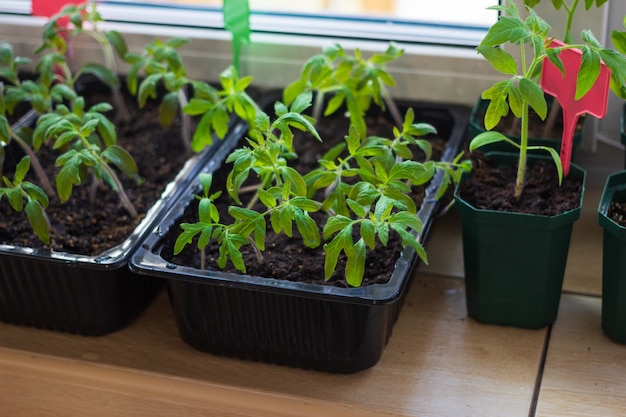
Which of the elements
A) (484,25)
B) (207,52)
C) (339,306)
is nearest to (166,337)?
(339,306)

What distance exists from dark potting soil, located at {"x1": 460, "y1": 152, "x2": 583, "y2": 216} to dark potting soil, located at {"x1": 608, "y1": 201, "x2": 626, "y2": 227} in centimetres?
4

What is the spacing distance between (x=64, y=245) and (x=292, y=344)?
0.33 metres

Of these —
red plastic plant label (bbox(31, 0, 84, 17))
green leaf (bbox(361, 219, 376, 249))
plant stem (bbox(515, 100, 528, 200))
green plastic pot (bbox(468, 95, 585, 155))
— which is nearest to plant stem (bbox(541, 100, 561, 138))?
green plastic pot (bbox(468, 95, 585, 155))

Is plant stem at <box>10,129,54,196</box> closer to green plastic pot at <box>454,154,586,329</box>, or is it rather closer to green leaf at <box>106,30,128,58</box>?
green leaf at <box>106,30,128,58</box>

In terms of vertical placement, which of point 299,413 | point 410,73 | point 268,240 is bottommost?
point 299,413

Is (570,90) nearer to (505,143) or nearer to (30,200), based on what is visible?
(505,143)

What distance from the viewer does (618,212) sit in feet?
3.42

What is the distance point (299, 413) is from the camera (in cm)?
101

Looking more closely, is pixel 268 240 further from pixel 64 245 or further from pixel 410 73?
pixel 410 73

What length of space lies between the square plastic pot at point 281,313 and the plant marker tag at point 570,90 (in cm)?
20

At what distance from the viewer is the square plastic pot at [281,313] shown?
97cm

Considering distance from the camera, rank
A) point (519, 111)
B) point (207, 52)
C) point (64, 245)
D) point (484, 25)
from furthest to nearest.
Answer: point (207, 52), point (484, 25), point (64, 245), point (519, 111)

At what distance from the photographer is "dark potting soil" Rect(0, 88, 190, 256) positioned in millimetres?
1129

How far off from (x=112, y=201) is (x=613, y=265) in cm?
68
